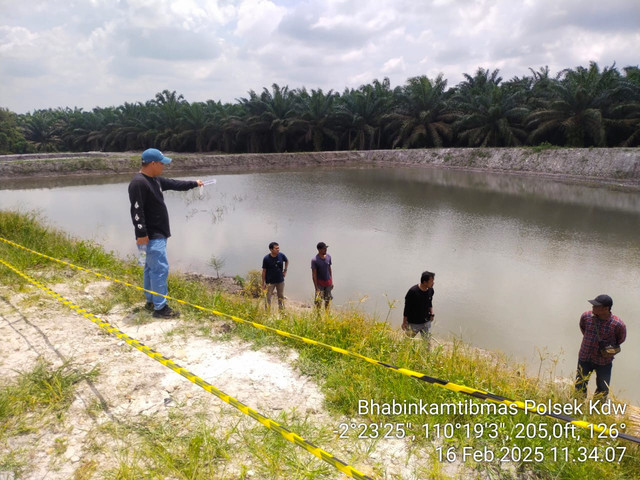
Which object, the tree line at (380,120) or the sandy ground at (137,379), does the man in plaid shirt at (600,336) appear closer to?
the sandy ground at (137,379)

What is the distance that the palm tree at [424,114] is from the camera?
37.1 meters

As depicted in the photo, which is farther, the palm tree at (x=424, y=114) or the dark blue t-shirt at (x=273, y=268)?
the palm tree at (x=424, y=114)

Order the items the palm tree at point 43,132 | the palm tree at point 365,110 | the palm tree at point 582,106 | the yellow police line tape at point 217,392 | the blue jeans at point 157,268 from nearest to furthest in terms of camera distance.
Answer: the yellow police line tape at point 217,392 < the blue jeans at point 157,268 < the palm tree at point 582,106 < the palm tree at point 365,110 < the palm tree at point 43,132

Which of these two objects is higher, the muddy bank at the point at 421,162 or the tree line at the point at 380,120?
the tree line at the point at 380,120

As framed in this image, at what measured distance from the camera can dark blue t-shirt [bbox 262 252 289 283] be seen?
6.52m

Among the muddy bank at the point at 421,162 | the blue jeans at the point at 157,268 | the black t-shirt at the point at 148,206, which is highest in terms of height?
the muddy bank at the point at 421,162

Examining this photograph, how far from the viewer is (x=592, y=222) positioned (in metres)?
14.1

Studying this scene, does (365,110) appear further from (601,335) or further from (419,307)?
(601,335)

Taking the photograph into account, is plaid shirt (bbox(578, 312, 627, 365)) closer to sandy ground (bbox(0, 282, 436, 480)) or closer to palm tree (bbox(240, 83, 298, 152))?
sandy ground (bbox(0, 282, 436, 480))

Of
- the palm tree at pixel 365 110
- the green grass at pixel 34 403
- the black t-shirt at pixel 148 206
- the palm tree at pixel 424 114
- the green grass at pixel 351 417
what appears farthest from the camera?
the palm tree at pixel 365 110

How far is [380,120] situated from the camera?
133ft

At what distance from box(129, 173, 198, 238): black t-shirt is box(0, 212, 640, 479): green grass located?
3.53ft

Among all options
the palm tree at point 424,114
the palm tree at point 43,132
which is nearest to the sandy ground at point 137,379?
the palm tree at point 424,114

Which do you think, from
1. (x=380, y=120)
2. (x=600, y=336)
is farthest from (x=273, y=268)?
(x=380, y=120)
